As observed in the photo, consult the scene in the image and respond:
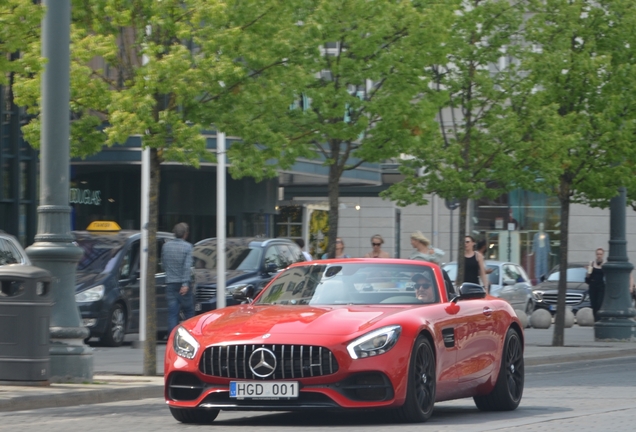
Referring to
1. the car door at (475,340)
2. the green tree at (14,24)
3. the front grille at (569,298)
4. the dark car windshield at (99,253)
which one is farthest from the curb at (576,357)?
the front grille at (569,298)

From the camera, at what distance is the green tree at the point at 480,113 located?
22.9m

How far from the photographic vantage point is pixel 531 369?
18875mm

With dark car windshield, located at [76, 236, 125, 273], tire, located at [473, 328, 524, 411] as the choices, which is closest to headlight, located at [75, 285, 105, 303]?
dark car windshield, located at [76, 236, 125, 273]

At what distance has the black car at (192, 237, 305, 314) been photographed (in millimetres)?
23781

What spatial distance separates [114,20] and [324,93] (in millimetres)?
4915

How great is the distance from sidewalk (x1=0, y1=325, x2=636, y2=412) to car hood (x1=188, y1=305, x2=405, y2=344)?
2384 mm

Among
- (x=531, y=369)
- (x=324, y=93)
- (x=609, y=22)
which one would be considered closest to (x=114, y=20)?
(x=324, y=93)

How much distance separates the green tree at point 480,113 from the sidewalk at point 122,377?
2.52 m

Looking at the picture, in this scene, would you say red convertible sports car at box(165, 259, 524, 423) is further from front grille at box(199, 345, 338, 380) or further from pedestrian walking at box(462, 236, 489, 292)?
pedestrian walking at box(462, 236, 489, 292)

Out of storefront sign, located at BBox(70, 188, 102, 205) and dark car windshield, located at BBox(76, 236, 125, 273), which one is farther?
storefront sign, located at BBox(70, 188, 102, 205)

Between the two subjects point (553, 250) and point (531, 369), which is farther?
point (553, 250)

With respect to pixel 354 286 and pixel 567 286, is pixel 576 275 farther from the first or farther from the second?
pixel 354 286

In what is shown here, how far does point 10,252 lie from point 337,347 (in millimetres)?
8125

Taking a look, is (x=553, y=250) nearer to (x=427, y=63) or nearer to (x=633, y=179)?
(x=633, y=179)
